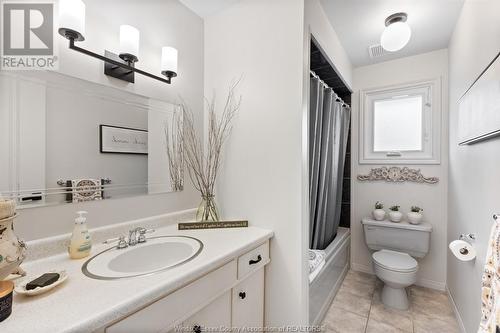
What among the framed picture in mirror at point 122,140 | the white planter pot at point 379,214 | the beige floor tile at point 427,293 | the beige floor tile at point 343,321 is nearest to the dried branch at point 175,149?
the framed picture in mirror at point 122,140

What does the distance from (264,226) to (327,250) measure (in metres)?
0.93

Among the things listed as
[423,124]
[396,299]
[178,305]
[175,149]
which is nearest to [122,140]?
[175,149]

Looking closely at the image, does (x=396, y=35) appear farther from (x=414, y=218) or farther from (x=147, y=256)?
(x=147, y=256)

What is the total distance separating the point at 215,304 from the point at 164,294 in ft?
1.11

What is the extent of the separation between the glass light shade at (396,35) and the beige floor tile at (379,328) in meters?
2.11

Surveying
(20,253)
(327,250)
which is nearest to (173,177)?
(20,253)

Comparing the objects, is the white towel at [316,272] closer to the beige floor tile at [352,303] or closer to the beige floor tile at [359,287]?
the beige floor tile at [352,303]

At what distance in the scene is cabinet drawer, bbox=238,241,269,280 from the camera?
45.9 inches

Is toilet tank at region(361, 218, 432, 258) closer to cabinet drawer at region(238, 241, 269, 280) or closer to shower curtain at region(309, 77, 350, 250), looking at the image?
shower curtain at region(309, 77, 350, 250)

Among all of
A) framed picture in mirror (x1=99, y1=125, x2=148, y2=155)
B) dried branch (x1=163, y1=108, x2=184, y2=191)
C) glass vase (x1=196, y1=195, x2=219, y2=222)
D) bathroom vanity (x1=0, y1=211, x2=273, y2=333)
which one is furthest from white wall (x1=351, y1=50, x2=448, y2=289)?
framed picture in mirror (x1=99, y1=125, x2=148, y2=155)

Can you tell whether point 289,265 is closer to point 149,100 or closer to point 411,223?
point 149,100

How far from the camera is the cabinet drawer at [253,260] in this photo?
1167mm

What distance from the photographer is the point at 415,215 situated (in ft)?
7.13

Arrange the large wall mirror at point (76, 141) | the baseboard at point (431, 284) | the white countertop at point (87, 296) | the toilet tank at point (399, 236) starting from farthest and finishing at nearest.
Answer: the baseboard at point (431, 284)
the toilet tank at point (399, 236)
the large wall mirror at point (76, 141)
the white countertop at point (87, 296)
